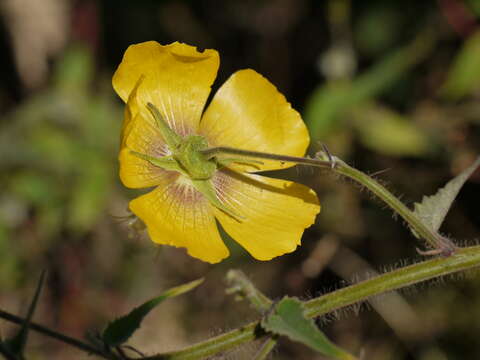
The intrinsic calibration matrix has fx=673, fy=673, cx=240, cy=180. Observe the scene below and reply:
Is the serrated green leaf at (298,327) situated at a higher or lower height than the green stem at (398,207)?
lower

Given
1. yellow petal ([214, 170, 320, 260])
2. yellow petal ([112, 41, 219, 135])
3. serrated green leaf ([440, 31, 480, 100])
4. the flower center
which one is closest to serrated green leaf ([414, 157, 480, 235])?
yellow petal ([214, 170, 320, 260])

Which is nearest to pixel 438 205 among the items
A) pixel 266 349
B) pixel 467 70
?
pixel 266 349

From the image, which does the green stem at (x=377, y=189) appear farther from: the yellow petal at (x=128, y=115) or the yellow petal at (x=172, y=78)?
the yellow petal at (x=172, y=78)

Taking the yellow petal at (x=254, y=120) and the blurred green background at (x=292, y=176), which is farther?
the blurred green background at (x=292, y=176)

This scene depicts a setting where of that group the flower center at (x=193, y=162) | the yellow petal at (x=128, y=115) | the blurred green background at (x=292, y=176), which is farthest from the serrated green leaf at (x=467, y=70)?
the yellow petal at (x=128, y=115)

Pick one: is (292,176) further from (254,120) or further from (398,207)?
(398,207)

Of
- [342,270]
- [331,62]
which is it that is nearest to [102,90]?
[331,62]
